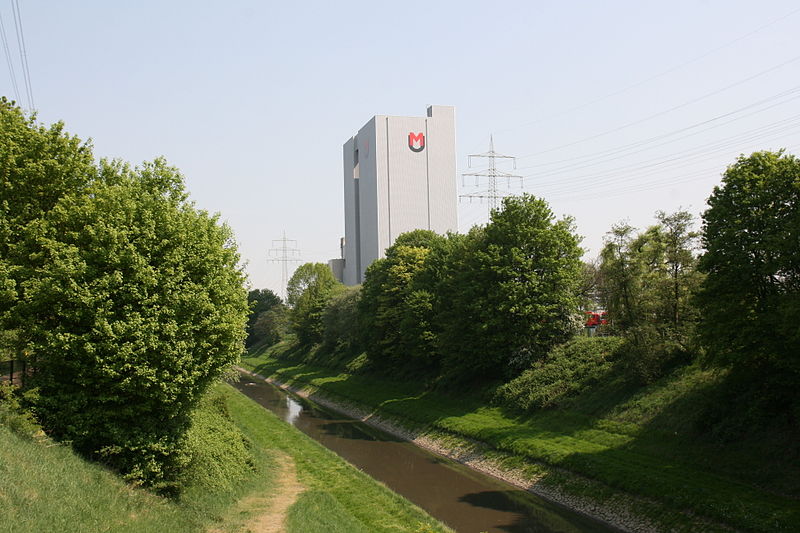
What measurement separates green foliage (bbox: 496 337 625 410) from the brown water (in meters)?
6.89

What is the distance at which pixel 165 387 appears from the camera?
2034 centimetres

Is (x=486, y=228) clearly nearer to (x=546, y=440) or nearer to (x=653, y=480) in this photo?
(x=546, y=440)

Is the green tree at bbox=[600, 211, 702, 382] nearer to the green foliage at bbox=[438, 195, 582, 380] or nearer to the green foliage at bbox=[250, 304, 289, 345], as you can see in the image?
the green foliage at bbox=[438, 195, 582, 380]

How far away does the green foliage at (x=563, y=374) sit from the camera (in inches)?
1549

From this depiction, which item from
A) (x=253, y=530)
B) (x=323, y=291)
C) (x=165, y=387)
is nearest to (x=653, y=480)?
(x=253, y=530)

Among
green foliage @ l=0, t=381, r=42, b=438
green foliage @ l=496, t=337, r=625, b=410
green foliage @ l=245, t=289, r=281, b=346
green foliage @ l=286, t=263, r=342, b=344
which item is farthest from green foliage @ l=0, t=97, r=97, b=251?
green foliage @ l=245, t=289, r=281, b=346

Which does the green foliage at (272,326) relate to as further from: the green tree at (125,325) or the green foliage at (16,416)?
the green foliage at (16,416)

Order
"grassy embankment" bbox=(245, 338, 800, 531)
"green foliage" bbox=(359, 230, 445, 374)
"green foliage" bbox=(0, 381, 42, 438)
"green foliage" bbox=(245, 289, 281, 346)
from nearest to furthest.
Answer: "green foliage" bbox=(0, 381, 42, 438)
"grassy embankment" bbox=(245, 338, 800, 531)
"green foliage" bbox=(359, 230, 445, 374)
"green foliage" bbox=(245, 289, 281, 346)

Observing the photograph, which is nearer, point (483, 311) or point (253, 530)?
point (253, 530)

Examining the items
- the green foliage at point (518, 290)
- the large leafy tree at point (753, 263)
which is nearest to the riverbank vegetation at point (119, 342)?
the large leafy tree at point (753, 263)

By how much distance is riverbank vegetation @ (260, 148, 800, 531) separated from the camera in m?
24.8

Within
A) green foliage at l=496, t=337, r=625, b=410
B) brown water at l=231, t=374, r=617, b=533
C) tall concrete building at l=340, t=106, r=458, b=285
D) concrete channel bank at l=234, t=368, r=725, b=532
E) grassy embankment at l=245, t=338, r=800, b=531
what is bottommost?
brown water at l=231, t=374, r=617, b=533

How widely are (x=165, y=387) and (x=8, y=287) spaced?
659 cm

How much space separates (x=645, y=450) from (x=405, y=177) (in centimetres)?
9193
